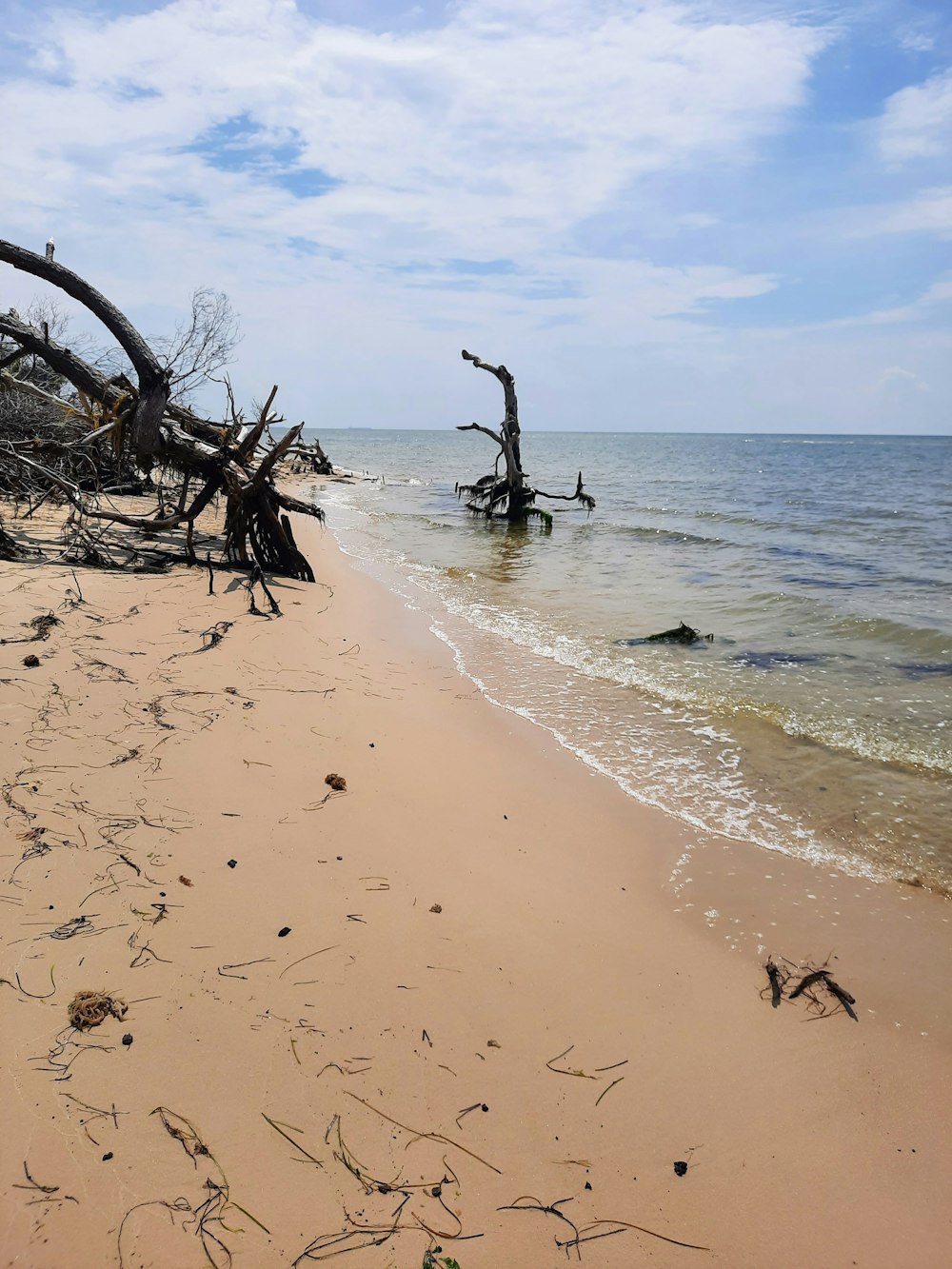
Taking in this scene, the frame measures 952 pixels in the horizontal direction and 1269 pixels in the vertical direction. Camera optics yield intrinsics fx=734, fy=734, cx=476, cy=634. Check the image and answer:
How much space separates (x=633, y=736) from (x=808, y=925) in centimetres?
222

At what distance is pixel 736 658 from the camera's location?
758 cm

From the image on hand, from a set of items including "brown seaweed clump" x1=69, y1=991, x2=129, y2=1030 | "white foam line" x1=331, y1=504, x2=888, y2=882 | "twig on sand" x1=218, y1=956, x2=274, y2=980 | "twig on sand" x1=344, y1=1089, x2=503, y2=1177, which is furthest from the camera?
"white foam line" x1=331, y1=504, x2=888, y2=882

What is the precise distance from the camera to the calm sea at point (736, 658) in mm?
4559

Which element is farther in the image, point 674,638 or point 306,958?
point 674,638

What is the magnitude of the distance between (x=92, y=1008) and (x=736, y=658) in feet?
21.8

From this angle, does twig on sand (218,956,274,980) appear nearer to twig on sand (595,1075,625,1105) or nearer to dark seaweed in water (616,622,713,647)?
twig on sand (595,1075,625,1105)

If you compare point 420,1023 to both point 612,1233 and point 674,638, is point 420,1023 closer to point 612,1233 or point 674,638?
point 612,1233

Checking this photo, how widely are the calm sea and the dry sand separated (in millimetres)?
672

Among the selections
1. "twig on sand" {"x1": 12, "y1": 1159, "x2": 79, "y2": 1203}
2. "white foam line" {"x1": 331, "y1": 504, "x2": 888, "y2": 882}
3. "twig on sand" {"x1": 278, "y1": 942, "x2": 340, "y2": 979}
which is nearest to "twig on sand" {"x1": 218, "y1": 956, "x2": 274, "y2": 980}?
"twig on sand" {"x1": 278, "y1": 942, "x2": 340, "y2": 979}

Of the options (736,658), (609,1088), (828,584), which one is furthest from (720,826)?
(828,584)

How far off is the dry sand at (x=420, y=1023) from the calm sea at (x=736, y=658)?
2.20ft

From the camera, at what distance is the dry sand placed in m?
1.88

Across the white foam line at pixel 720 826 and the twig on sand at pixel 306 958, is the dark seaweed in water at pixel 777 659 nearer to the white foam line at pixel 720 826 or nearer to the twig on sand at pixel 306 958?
the white foam line at pixel 720 826

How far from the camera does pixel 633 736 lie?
546 centimetres
